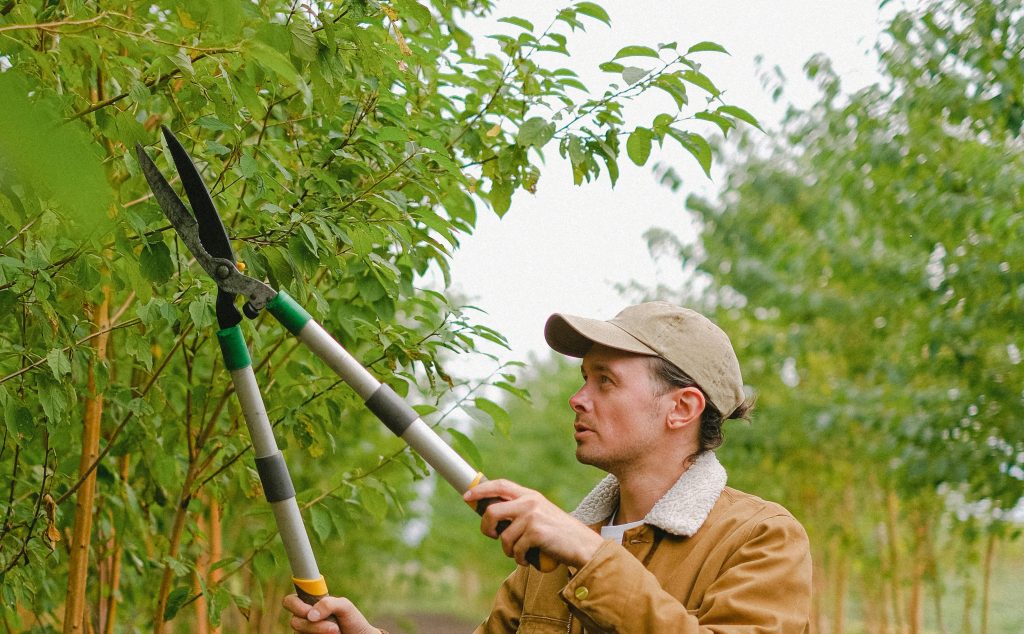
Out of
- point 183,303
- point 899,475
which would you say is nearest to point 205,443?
point 183,303

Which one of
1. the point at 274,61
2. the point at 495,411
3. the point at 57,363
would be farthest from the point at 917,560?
the point at 274,61

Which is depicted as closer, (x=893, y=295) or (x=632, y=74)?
(x=632, y=74)

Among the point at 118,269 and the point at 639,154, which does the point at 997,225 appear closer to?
the point at 639,154

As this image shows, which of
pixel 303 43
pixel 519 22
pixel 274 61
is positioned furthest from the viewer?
pixel 519 22

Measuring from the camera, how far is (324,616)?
209cm

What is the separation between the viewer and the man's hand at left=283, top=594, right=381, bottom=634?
2.08 meters

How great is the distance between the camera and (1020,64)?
5.60 metres

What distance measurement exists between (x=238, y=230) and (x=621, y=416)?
137cm

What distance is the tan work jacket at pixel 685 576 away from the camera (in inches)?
74.0

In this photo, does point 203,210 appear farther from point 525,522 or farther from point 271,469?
point 525,522

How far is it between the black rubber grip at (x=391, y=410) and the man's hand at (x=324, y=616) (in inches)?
18.0

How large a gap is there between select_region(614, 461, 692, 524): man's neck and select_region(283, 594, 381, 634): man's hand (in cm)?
71

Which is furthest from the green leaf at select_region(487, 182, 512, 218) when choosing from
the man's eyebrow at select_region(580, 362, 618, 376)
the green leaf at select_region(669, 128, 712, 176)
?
the man's eyebrow at select_region(580, 362, 618, 376)

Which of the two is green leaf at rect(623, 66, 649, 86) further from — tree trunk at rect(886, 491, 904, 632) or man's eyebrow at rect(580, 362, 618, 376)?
tree trunk at rect(886, 491, 904, 632)
